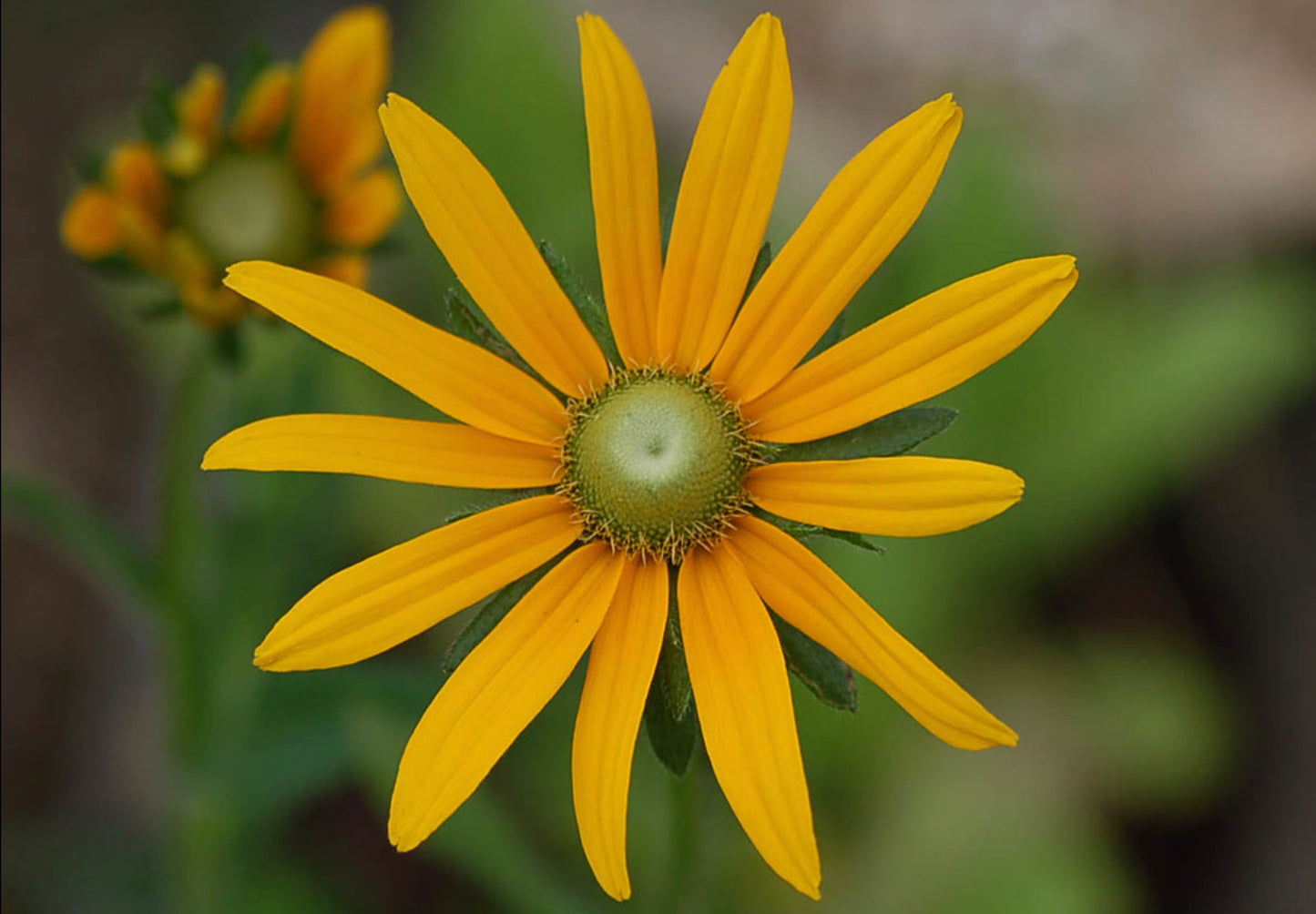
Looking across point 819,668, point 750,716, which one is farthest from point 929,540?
point 750,716

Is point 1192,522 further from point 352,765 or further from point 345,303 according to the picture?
point 345,303

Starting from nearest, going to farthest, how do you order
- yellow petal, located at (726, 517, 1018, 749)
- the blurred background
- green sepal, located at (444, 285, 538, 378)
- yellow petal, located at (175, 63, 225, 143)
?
yellow petal, located at (726, 517, 1018, 749) < green sepal, located at (444, 285, 538, 378) < yellow petal, located at (175, 63, 225, 143) < the blurred background

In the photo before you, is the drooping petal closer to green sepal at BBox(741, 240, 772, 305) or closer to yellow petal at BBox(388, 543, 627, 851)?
yellow petal at BBox(388, 543, 627, 851)

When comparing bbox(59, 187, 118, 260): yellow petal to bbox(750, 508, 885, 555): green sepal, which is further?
bbox(59, 187, 118, 260): yellow petal

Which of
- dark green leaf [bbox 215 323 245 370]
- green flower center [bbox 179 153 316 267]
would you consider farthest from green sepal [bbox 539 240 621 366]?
green flower center [bbox 179 153 316 267]

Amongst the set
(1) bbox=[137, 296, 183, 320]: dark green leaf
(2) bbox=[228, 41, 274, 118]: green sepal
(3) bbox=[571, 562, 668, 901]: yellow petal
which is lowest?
(3) bbox=[571, 562, 668, 901]: yellow petal

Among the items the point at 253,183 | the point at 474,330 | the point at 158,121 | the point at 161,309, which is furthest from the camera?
the point at 253,183

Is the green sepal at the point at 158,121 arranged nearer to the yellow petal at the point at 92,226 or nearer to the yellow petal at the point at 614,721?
the yellow petal at the point at 92,226

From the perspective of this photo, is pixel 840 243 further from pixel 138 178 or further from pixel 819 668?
pixel 138 178
